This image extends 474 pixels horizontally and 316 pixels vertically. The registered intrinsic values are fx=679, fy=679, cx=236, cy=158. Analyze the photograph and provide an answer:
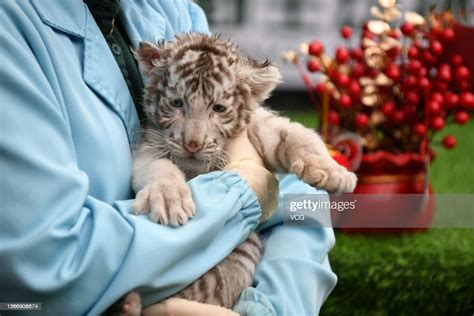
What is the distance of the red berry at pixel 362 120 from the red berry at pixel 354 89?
0.24 feet

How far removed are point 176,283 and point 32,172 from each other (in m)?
0.28

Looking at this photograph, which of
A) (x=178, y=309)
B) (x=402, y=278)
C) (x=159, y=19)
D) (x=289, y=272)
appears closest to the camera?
(x=178, y=309)

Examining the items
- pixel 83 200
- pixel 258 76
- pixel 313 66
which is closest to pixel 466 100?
pixel 313 66

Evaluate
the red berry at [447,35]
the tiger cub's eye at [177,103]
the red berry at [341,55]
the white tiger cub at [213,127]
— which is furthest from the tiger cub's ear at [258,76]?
the red berry at [447,35]

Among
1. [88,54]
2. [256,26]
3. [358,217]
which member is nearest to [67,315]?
[88,54]

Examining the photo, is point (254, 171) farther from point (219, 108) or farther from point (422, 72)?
point (422, 72)

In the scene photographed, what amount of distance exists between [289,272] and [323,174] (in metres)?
0.19

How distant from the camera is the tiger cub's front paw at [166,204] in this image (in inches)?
41.9

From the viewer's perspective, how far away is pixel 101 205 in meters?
1.03

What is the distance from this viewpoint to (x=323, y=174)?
125 centimetres

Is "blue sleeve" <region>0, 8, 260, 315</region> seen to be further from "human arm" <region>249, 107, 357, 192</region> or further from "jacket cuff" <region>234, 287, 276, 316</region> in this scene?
"human arm" <region>249, 107, 357, 192</region>

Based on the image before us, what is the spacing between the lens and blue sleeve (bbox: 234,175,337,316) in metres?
1.18

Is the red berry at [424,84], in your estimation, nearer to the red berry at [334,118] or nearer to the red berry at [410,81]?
the red berry at [410,81]

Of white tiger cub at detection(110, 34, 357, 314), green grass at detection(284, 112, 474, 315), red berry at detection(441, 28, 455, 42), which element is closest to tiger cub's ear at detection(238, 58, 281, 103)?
white tiger cub at detection(110, 34, 357, 314)
